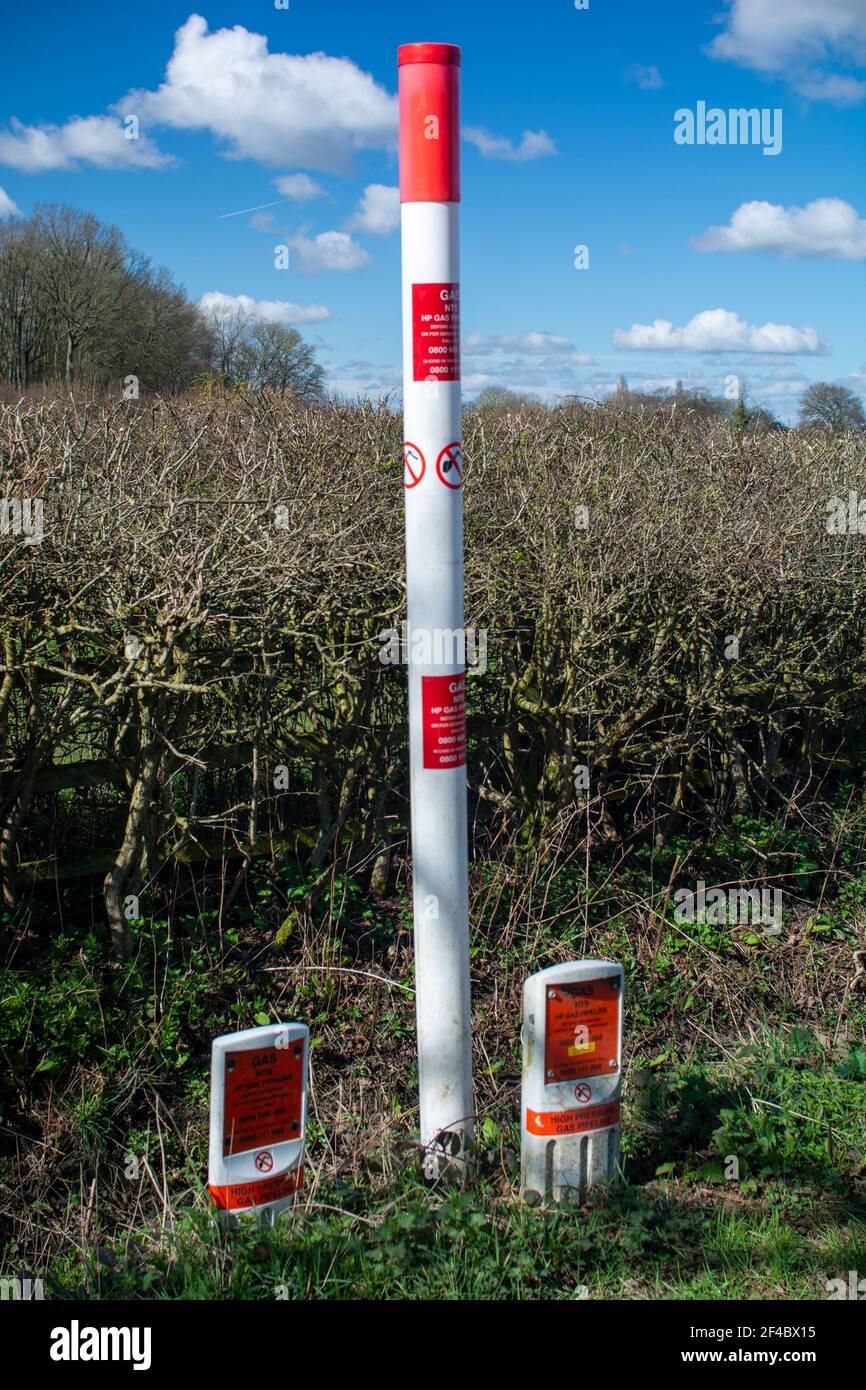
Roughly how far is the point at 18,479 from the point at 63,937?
1846mm

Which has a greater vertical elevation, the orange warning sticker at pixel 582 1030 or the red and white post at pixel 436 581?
the red and white post at pixel 436 581

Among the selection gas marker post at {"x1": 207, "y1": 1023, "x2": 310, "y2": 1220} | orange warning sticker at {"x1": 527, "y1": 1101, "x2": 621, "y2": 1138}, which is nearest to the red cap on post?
gas marker post at {"x1": 207, "y1": 1023, "x2": 310, "y2": 1220}

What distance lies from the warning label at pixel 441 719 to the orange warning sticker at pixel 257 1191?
1.31 m

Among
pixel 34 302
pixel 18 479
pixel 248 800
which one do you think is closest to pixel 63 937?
pixel 248 800

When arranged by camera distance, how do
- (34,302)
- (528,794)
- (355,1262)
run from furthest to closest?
1. (34,302)
2. (528,794)
3. (355,1262)

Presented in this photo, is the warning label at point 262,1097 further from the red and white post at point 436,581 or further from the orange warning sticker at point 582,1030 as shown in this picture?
the orange warning sticker at point 582,1030

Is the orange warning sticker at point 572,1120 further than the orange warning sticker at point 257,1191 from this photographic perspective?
Yes

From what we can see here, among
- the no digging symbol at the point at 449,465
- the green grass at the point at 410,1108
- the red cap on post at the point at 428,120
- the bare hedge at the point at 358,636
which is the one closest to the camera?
the green grass at the point at 410,1108

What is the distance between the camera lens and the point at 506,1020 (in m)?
5.20

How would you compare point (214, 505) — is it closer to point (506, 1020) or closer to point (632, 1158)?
point (506, 1020)

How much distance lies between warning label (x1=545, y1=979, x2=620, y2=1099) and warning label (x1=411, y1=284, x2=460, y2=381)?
1.96 metres

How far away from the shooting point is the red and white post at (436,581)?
141 inches

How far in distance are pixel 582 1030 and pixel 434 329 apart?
224 cm

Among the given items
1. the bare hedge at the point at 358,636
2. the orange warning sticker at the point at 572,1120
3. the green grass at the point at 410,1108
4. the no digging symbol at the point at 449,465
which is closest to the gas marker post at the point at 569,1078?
the orange warning sticker at the point at 572,1120
